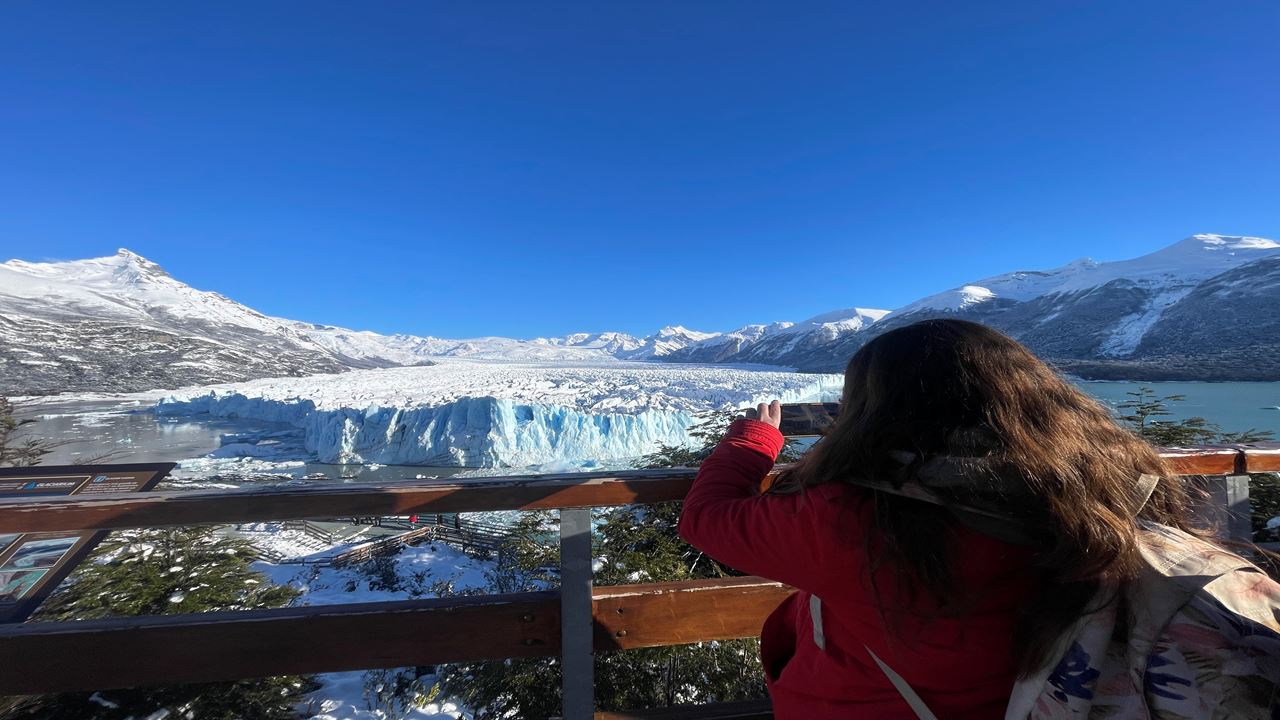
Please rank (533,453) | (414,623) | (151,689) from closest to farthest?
(414,623) < (151,689) < (533,453)

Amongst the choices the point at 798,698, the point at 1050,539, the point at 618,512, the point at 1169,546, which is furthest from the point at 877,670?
the point at 618,512

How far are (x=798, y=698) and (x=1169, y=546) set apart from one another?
0.62 m

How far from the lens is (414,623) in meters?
1.31

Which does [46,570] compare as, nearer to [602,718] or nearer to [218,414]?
[602,718]

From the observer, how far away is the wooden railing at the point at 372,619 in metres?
1.20

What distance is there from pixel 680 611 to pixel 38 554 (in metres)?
1.76

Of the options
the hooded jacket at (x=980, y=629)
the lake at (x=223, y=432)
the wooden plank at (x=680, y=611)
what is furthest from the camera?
the lake at (x=223, y=432)

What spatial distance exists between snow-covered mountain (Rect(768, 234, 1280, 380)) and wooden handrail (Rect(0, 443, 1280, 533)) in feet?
15.3

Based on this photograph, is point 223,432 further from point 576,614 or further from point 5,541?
point 576,614

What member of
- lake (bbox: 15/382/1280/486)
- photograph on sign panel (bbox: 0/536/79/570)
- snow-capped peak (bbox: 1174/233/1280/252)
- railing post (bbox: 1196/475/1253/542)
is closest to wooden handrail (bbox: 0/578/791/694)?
photograph on sign panel (bbox: 0/536/79/570)

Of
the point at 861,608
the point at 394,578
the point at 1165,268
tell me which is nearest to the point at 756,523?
the point at 861,608

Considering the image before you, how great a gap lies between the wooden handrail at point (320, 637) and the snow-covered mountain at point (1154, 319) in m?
4.61

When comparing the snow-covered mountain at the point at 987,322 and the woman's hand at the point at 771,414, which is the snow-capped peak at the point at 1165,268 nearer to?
the snow-covered mountain at the point at 987,322

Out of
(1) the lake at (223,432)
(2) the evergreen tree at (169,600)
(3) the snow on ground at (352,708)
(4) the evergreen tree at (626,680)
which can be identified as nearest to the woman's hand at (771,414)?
(4) the evergreen tree at (626,680)
